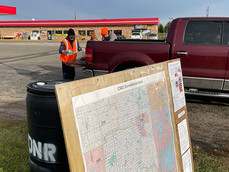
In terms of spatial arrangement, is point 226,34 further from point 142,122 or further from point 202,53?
point 142,122

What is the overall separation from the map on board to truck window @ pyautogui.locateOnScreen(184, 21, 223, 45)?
2.76 meters

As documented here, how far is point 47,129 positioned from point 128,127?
30.6 inches

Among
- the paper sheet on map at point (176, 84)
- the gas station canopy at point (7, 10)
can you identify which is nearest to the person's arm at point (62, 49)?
the paper sheet on map at point (176, 84)

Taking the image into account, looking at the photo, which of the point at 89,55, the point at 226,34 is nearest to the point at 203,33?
the point at 226,34

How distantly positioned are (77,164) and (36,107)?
0.85m

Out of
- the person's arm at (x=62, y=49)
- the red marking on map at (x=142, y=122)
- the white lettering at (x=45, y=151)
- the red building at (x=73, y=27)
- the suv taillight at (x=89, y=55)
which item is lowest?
the white lettering at (x=45, y=151)

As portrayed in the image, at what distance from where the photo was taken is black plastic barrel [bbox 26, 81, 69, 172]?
1932mm

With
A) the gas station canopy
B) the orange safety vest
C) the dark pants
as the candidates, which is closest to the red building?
the gas station canopy

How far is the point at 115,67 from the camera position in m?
4.73

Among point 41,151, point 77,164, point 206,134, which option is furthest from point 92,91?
point 206,134

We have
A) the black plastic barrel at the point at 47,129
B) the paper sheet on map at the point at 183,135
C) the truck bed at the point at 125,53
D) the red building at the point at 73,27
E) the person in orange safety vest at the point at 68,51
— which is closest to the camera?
the black plastic barrel at the point at 47,129

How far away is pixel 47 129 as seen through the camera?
6.40ft

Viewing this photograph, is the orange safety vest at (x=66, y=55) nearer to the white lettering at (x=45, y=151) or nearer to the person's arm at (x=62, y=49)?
the person's arm at (x=62, y=49)

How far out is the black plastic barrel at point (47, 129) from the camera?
1932 mm
